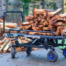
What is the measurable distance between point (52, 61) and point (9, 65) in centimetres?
149

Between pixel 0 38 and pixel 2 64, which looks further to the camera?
pixel 0 38

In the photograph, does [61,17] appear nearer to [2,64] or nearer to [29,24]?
[29,24]

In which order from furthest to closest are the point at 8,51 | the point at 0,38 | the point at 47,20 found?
the point at 0,38 < the point at 8,51 < the point at 47,20

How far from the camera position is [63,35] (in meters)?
4.32

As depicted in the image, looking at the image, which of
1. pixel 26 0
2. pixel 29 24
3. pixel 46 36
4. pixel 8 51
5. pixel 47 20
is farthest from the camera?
pixel 26 0

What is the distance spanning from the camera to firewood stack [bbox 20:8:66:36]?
468cm

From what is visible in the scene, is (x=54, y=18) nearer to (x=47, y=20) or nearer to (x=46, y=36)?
(x=47, y=20)

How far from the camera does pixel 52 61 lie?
4715 mm

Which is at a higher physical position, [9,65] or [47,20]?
[47,20]

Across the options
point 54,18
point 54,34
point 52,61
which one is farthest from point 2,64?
point 54,18

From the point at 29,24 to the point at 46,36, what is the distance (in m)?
1.10

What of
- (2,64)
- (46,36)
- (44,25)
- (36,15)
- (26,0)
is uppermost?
(26,0)

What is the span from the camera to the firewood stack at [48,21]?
4680 millimetres

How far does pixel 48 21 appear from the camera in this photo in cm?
495
